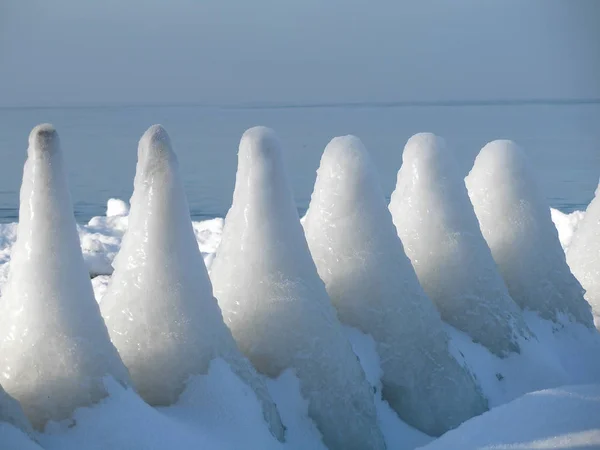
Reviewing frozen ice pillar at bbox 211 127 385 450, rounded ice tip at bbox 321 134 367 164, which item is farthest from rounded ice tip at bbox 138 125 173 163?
rounded ice tip at bbox 321 134 367 164

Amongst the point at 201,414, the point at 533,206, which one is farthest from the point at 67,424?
the point at 533,206

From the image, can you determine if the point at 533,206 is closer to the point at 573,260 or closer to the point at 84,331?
the point at 573,260

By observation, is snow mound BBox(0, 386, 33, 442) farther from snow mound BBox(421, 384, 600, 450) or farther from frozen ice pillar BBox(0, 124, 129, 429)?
snow mound BBox(421, 384, 600, 450)

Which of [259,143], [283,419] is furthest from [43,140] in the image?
[283,419]

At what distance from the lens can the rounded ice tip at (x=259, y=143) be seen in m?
7.13

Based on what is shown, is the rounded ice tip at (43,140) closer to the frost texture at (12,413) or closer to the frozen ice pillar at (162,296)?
the frozen ice pillar at (162,296)

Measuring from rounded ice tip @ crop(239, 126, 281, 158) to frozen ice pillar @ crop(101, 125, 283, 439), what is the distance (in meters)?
0.73

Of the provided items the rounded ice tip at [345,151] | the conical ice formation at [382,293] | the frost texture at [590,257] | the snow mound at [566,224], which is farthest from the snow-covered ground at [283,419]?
the snow mound at [566,224]

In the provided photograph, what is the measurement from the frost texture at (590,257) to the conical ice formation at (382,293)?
12.0ft

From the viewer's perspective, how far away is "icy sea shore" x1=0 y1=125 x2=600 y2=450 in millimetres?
5941

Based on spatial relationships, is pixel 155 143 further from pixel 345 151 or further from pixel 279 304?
pixel 345 151

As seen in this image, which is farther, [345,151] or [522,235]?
[522,235]

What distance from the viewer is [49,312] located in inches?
234

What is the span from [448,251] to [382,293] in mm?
1182
